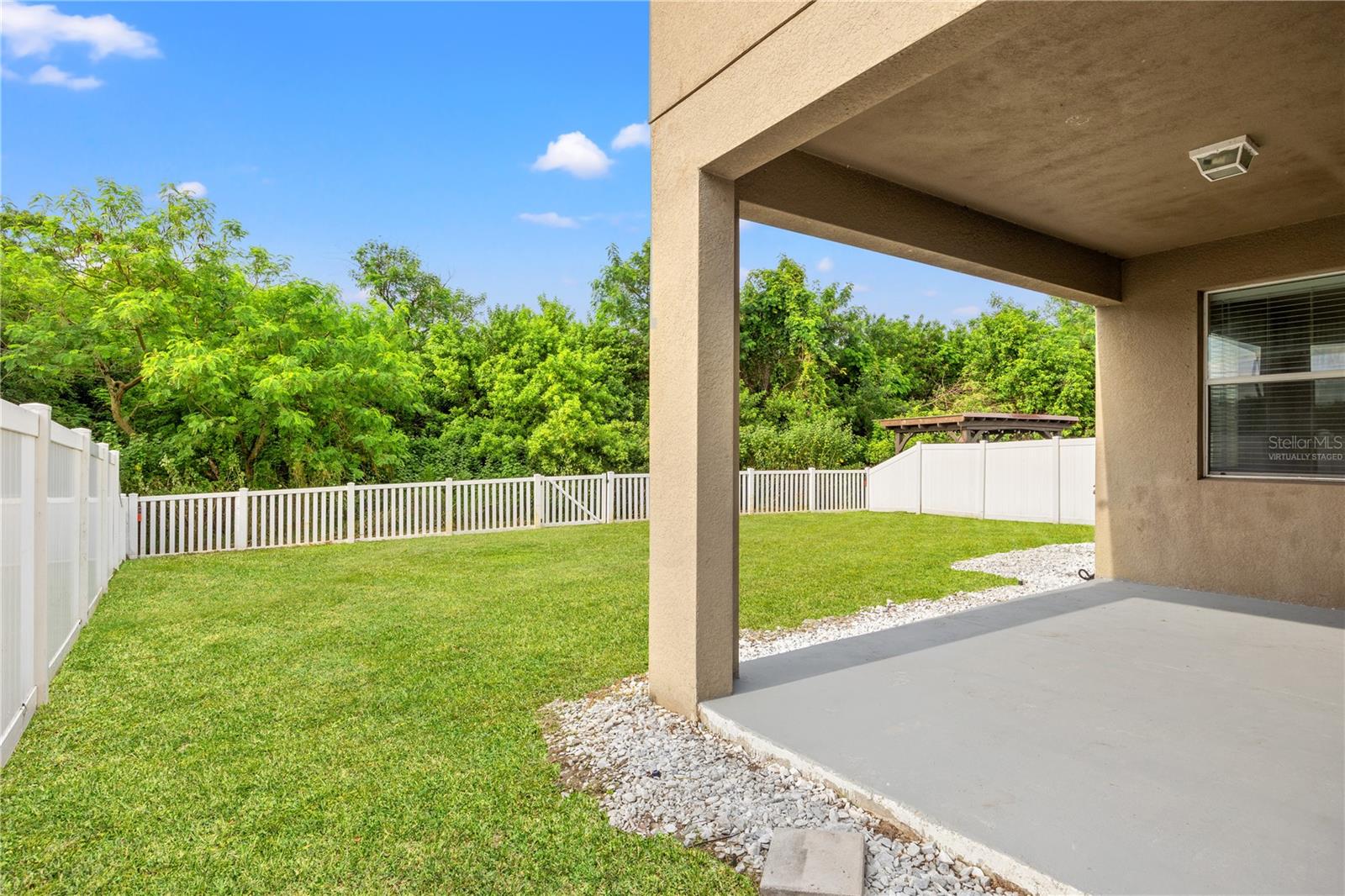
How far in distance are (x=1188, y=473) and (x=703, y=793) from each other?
509cm

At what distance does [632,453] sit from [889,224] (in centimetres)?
1259

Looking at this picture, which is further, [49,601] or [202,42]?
[202,42]

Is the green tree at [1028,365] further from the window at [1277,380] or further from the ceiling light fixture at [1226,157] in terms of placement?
the ceiling light fixture at [1226,157]

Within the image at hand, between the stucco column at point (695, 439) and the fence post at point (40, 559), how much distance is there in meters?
3.03

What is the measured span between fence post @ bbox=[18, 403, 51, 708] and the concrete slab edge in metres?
3.33

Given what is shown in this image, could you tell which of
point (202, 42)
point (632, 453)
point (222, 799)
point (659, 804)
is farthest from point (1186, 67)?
point (202, 42)

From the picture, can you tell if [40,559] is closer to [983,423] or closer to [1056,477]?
[1056,477]

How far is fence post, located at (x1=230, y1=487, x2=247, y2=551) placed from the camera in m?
9.07

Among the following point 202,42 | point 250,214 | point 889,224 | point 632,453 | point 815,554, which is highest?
point 202,42

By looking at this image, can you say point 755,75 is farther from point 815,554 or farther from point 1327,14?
point 815,554

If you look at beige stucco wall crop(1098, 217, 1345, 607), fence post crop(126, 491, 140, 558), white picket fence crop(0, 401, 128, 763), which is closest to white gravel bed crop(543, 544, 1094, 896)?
white picket fence crop(0, 401, 128, 763)

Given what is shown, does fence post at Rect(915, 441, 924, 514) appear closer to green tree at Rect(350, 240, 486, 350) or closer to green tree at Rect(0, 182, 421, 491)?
green tree at Rect(0, 182, 421, 491)

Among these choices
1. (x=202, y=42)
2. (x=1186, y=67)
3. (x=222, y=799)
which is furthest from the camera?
(x=202, y=42)

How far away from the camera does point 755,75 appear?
2.76 meters
